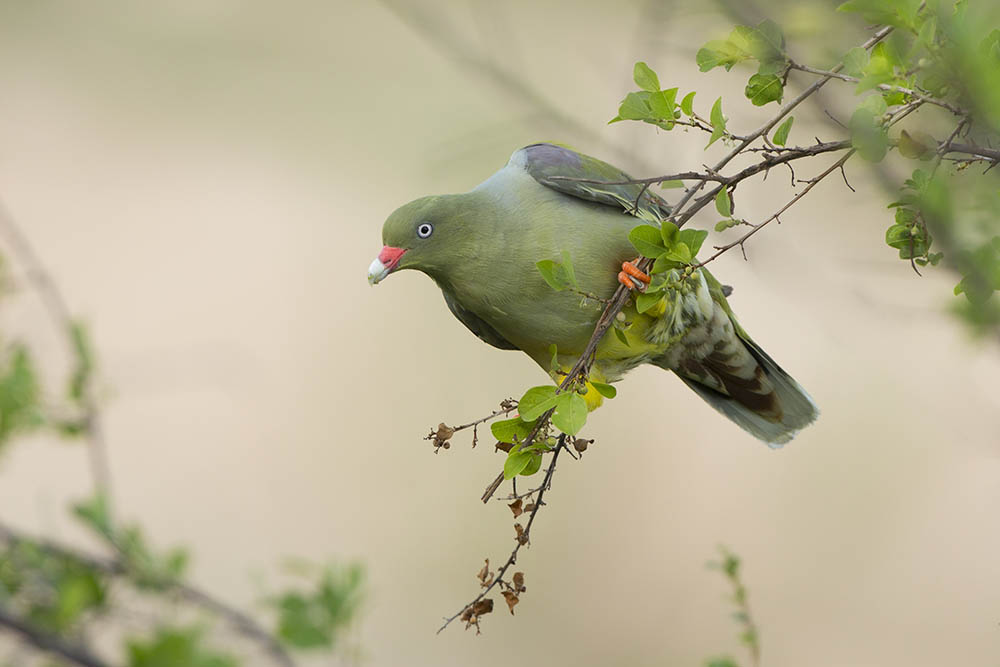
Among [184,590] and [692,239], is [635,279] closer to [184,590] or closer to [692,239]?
[692,239]

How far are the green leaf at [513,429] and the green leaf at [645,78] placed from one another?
1.57ft

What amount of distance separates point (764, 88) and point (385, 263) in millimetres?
988

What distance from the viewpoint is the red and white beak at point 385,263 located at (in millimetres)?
2008

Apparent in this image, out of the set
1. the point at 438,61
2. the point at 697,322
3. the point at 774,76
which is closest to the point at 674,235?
the point at 774,76

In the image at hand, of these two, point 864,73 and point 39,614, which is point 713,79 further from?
point 39,614

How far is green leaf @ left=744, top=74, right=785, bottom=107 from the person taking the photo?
1.24 meters

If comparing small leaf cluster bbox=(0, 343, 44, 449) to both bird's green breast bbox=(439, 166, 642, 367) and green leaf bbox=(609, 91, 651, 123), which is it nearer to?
green leaf bbox=(609, 91, 651, 123)

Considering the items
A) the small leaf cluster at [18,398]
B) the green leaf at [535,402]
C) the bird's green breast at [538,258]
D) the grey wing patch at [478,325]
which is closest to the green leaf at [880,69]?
the green leaf at [535,402]

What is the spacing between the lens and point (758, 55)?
48.3 inches

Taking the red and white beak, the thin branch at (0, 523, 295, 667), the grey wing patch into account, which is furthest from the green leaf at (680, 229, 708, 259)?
the grey wing patch

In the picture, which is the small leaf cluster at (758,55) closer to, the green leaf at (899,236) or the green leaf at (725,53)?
the green leaf at (725,53)

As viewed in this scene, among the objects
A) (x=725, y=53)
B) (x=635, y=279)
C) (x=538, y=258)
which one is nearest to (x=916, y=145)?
(x=725, y=53)

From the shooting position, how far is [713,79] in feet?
15.5

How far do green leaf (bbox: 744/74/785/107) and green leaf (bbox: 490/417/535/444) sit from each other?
0.52 m
